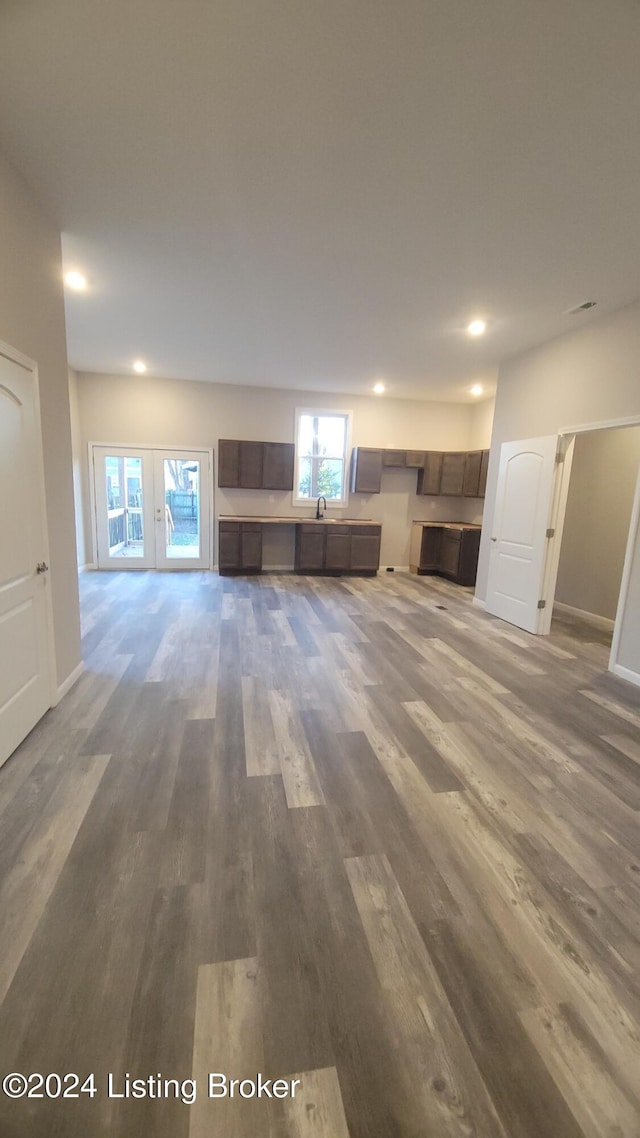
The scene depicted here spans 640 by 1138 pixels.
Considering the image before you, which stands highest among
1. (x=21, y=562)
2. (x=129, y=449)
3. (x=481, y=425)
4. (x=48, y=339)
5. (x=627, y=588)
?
(x=481, y=425)

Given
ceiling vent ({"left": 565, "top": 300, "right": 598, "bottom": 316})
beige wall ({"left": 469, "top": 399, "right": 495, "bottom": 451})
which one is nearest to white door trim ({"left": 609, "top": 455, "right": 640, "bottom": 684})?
ceiling vent ({"left": 565, "top": 300, "right": 598, "bottom": 316})

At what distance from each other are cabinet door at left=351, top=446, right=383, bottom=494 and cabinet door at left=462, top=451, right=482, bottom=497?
1489 millimetres

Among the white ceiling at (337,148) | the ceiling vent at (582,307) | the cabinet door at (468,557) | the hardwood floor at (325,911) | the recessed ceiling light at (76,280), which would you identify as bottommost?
the hardwood floor at (325,911)

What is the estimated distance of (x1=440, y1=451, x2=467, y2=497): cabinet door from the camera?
24.9ft

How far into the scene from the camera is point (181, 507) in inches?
282

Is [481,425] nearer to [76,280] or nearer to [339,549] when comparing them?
[339,549]

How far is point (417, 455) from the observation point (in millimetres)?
7590

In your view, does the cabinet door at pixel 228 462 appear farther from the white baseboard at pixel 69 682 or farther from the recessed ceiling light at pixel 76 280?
the white baseboard at pixel 69 682

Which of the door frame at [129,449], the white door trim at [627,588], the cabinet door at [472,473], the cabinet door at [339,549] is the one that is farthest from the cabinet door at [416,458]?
the white door trim at [627,588]

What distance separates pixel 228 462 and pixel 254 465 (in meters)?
0.42

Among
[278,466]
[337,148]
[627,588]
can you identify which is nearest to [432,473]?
[278,466]

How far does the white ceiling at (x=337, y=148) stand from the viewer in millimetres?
1570

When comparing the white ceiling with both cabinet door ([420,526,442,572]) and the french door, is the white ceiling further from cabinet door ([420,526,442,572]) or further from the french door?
cabinet door ([420,526,442,572])

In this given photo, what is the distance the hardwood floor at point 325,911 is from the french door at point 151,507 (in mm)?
4369
